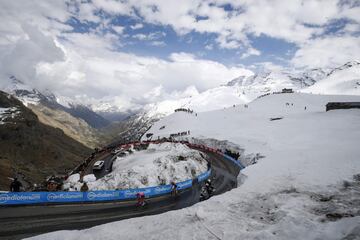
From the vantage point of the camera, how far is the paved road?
62.8 ft

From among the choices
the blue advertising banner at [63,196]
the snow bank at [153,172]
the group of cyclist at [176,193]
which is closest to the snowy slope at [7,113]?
the snow bank at [153,172]

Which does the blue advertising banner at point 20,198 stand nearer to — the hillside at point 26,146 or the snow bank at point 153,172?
the snow bank at point 153,172

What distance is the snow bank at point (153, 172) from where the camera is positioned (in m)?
34.8

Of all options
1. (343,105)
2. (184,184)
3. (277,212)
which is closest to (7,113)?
(184,184)

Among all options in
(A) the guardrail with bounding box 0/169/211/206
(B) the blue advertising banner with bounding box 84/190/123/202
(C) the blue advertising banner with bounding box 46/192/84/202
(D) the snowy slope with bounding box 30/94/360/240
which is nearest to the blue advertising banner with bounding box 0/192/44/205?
(A) the guardrail with bounding box 0/169/211/206

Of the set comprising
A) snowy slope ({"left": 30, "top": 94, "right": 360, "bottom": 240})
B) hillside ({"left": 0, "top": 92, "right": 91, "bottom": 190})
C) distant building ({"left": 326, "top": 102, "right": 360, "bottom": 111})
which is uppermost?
distant building ({"left": 326, "top": 102, "right": 360, "bottom": 111})

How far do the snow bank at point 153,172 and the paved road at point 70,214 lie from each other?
627 cm

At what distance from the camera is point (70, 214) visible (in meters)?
22.9

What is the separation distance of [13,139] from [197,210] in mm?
171122

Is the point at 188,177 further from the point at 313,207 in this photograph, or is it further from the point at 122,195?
the point at 313,207

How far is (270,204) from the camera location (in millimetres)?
17094

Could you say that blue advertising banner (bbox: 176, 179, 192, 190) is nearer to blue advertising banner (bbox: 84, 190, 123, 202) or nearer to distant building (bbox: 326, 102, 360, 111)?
blue advertising banner (bbox: 84, 190, 123, 202)

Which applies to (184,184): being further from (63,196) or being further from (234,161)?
(234,161)

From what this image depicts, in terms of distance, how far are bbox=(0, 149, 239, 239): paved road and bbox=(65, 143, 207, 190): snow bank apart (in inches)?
247
